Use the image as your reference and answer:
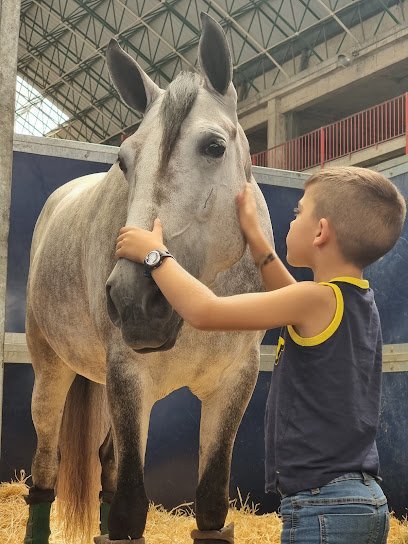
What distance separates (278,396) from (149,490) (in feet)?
11.7

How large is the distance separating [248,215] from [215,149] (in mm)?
202

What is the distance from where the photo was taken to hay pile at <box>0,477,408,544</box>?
3939 mm

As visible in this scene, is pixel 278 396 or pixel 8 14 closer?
pixel 278 396

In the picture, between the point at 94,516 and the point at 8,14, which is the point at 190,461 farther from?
the point at 8,14

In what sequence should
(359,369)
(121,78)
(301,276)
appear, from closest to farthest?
(359,369), (121,78), (301,276)

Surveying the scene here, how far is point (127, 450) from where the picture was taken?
96.0 inches

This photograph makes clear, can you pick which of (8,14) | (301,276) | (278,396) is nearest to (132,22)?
(301,276)

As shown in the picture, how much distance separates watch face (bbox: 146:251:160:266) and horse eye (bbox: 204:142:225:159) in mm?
558

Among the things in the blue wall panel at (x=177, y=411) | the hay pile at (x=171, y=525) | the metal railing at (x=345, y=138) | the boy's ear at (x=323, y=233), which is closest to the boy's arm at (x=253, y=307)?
the boy's ear at (x=323, y=233)

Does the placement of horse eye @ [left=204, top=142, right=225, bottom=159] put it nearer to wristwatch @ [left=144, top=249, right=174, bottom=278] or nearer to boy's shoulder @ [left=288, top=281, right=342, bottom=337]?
wristwatch @ [left=144, top=249, right=174, bottom=278]

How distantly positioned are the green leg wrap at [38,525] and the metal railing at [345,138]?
39.5 feet

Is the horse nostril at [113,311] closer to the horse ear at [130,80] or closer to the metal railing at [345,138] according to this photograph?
the horse ear at [130,80]

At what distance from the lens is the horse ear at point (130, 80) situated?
8.06 ft

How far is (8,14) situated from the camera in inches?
124
